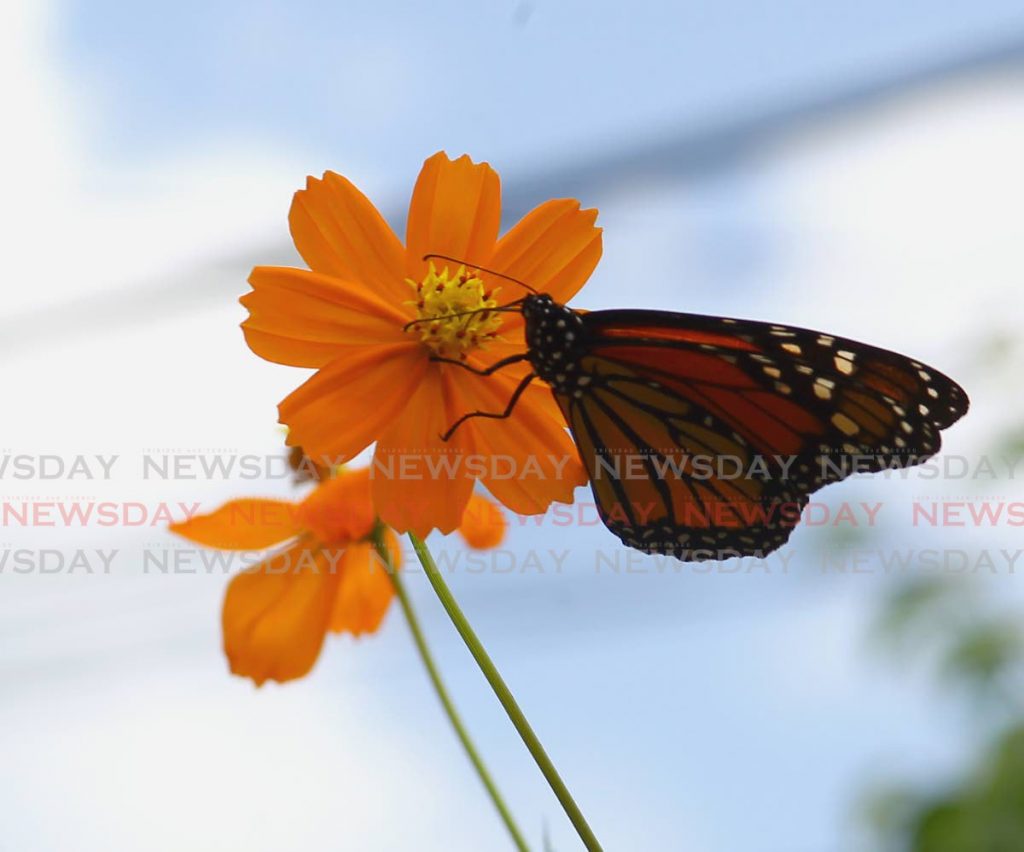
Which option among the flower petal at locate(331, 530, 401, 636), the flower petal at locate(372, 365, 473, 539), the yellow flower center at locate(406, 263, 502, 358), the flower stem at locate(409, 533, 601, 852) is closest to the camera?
the flower stem at locate(409, 533, 601, 852)

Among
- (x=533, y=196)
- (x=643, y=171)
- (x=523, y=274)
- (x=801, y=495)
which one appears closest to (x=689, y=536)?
(x=801, y=495)

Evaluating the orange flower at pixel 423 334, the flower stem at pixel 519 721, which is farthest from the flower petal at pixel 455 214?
the flower stem at pixel 519 721

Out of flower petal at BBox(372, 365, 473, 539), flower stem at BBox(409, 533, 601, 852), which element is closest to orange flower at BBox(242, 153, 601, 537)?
flower petal at BBox(372, 365, 473, 539)

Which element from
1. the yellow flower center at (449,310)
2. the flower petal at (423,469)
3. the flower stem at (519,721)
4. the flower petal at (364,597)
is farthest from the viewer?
the flower petal at (364,597)

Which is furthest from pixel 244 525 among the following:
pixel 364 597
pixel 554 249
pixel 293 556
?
pixel 554 249

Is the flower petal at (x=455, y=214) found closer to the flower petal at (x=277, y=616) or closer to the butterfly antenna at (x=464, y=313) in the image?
the butterfly antenna at (x=464, y=313)

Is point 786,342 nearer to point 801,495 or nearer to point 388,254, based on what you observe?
point 801,495

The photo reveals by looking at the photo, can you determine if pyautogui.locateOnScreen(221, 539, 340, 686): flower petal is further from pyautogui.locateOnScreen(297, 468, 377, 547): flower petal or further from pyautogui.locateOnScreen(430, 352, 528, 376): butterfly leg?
pyautogui.locateOnScreen(430, 352, 528, 376): butterfly leg
